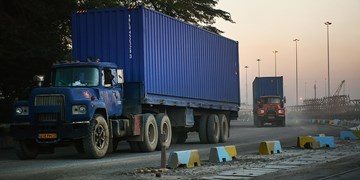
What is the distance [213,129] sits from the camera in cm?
2344

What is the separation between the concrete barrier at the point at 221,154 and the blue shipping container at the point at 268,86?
33.8 metres

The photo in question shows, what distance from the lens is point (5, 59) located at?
2386 centimetres

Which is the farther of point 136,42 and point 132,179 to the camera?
point 136,42

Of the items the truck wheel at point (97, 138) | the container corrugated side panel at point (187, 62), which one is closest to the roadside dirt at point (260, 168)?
the truck wheel at point (97, 138)

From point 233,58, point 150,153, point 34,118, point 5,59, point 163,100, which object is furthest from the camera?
point 233,58

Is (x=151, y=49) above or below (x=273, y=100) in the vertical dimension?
above

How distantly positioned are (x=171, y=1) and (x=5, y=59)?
1679 centimetres

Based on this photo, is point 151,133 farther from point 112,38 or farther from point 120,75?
point 112,38

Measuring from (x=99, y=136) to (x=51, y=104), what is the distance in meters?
1.60

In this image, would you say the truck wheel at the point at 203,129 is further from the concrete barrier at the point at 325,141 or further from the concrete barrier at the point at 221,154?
the concrete barrier at the point at 221,154

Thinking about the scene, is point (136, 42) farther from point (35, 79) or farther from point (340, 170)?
point (340, 170)

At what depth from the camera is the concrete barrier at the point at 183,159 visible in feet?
41.3

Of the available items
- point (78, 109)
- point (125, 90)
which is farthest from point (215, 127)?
point (78, 109)

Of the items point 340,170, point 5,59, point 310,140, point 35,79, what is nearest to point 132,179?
point 340,170
